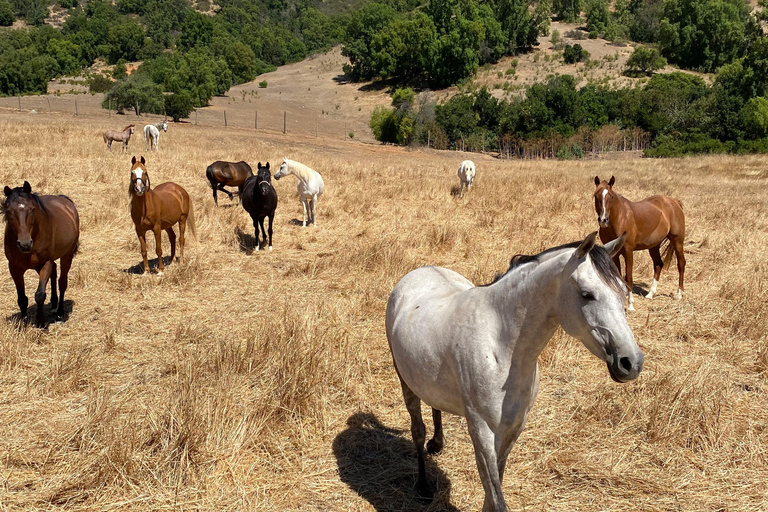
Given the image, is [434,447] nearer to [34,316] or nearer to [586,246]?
[586,246]

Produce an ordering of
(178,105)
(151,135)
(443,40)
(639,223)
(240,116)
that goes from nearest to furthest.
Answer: (639,223)
(151,135)
(178,105)
(240,116)
(443,40)

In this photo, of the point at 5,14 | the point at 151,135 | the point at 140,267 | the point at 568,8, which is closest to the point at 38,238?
the point at 140,267

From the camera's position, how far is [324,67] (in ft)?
318

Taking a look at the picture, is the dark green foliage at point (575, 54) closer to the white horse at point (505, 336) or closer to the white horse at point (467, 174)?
the white horse at point (467, 174)

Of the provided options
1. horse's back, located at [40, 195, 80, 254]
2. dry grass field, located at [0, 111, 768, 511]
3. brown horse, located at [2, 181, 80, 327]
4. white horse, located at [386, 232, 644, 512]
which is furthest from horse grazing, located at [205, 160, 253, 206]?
white horse, located at [386, 232, 644, 512]

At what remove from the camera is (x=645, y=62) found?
65.9 meters

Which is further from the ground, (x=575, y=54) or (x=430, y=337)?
(x=575, y=54)

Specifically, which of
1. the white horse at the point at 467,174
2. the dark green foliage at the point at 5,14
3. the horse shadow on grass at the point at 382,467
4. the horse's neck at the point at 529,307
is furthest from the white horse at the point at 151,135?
the dark green foliage at the point at 5,14

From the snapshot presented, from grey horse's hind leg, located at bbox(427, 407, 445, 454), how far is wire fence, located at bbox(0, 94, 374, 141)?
144 feet

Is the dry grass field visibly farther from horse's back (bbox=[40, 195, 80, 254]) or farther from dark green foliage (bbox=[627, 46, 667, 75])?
dark green foliage (bbox=[627, 46, 667, 75])

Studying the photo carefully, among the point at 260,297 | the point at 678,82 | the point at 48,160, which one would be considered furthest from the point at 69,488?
the point at 678,82

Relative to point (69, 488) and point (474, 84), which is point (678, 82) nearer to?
point (474, 84)

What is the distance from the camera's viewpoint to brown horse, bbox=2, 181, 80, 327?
238 inches

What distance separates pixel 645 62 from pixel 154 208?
234 ft
